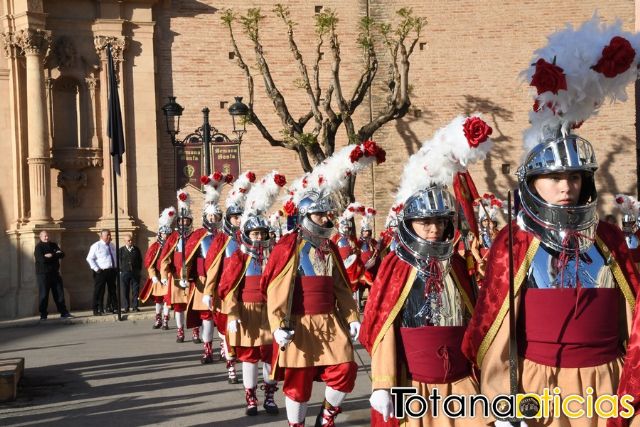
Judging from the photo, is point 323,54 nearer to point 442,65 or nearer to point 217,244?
point 442,65

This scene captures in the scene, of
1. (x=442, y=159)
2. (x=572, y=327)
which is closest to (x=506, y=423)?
(x=572, y=327)

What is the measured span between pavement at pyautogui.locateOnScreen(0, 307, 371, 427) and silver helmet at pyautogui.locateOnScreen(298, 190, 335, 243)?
1622 mm

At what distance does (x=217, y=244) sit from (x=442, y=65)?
689 inches

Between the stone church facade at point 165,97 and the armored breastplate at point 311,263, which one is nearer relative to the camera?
the armored breastplate at point 311,263

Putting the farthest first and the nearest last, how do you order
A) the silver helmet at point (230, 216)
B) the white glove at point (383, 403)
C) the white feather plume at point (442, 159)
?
the silver helmet at point (230, 216) → the white feather plume at point (442, 159) → the white glove at point (383, 403)

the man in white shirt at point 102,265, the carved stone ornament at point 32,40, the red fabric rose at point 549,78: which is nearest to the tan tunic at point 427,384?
the red fabric rose at point 549,78

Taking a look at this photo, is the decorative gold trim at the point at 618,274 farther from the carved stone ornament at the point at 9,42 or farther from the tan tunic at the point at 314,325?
the carved stone ornament at the point at 9,42

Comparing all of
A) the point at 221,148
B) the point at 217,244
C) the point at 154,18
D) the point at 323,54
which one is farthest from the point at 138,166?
the point at 217,244

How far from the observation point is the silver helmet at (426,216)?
6207 millimetres

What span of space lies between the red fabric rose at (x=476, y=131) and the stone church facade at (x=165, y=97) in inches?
814

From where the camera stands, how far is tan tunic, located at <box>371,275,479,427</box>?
592 centimetres

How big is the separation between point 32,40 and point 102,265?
5906 mm

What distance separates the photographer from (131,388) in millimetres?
12414

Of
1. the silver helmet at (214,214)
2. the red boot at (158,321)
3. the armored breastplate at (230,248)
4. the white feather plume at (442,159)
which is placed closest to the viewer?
the white feather plume at (442,159)
